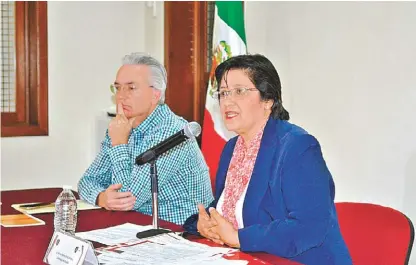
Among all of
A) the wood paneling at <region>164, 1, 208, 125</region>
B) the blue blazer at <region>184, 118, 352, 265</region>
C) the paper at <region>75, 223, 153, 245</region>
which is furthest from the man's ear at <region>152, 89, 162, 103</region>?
the wood paneling at <region>164, 1, 208, 125</region>

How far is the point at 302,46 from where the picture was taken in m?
3.56

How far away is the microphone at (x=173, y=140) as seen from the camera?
6.53 ft

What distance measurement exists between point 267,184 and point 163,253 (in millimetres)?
415

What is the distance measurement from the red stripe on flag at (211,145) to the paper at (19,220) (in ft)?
4.87

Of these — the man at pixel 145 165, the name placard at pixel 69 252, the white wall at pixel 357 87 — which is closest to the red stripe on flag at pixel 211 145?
the white wall at pixel 357 87

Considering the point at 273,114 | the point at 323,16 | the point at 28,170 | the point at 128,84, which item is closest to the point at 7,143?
the point at 28,170

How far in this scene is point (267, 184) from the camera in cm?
204

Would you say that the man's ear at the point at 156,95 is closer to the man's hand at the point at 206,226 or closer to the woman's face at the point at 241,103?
the woman's face at the point at 241,103

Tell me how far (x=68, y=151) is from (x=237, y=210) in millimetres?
2812

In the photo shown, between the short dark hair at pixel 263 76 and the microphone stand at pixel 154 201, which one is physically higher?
the short dark hair at pixel 263 76

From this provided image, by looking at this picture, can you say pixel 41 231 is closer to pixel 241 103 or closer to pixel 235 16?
pixel 241 103

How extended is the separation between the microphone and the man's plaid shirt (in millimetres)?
485

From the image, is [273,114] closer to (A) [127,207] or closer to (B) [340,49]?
(A) [127,207]

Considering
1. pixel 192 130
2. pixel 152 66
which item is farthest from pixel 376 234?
pixel 152 66
